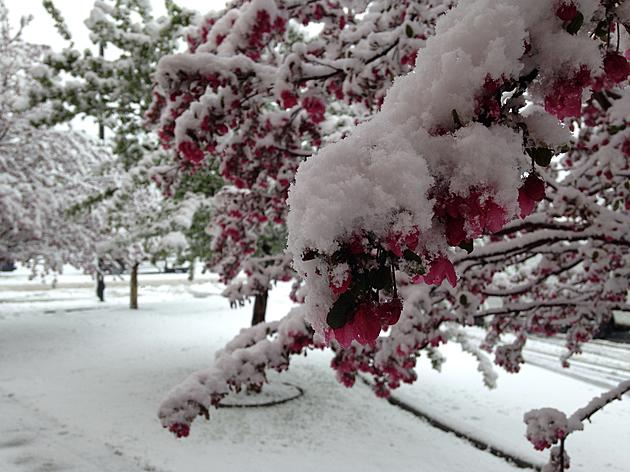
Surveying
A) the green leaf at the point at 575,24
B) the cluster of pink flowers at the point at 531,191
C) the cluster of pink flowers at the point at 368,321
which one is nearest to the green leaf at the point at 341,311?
the cluster of pink flowers at the point at 368,321

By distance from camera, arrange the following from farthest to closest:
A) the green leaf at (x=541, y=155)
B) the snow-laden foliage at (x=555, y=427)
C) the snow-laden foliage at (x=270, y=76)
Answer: the snow-laden foliage at (x=270, y=76) < the snow-laden foliage at (x=555, y=427) < the green leaf at (x=541, y=155)

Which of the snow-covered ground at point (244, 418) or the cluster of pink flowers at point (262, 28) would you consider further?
the snow-covered ground at point (244, 418)

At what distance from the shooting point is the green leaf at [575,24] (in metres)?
1.05

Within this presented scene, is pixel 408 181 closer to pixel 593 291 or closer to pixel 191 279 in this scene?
pixel 593 291

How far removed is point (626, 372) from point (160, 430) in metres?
9.79

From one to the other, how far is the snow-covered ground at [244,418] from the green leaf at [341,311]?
5.03 m

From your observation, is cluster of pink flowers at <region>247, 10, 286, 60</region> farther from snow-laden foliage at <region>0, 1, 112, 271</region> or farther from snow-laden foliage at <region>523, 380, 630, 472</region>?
snow-laden foliage at <region>0, 1, 112, 271</region>

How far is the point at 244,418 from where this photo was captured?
23.7 ft

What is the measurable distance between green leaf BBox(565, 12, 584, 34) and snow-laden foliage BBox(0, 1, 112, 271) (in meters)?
11.0

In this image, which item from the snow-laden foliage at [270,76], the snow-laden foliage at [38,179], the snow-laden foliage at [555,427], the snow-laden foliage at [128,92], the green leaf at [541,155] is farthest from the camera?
the snow-laden foliage at [38,179]

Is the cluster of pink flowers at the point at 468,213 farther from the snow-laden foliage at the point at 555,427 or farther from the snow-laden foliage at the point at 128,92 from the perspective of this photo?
the snow-laden foliage at the point at 128,92

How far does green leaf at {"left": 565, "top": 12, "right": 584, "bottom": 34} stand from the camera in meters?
1.05

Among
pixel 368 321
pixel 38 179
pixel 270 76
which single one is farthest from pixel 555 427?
pixel 38 179

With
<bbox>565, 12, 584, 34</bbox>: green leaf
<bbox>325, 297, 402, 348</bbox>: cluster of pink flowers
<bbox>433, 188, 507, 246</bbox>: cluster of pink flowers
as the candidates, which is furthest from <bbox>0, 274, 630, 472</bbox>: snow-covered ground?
<bbox>565, 12, 584, 34</bbox>: green leaf
